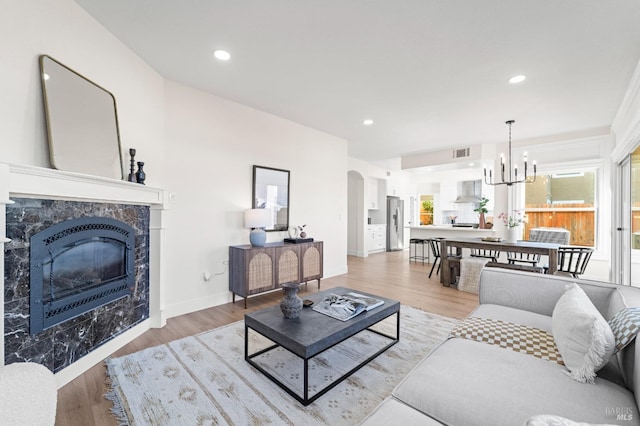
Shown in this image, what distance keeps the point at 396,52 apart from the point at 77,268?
3.20m

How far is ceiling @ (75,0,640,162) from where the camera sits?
81.7 inches

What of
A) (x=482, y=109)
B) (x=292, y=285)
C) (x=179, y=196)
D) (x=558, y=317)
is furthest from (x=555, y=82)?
(x=179, y=196)

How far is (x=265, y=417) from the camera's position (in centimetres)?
168

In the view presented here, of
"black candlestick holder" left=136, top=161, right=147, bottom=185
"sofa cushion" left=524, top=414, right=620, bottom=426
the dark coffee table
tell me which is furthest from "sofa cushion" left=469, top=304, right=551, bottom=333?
"black candlestick holder" left=136, top=161, right=147, bottom=185

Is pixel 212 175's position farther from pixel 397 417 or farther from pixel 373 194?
pixel 373 194

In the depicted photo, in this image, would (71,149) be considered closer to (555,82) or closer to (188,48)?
(188,48)

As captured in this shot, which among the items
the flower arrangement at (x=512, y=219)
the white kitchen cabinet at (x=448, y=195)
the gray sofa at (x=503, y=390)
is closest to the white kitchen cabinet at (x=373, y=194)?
the white kitchen cabinet at (x=448, y=195)

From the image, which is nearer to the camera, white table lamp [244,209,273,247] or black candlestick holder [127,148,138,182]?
black candlestick holder [127,148,138,182]

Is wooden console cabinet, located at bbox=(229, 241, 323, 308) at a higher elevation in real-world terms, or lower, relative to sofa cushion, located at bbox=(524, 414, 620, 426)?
lower

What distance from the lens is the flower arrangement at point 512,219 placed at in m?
4.39

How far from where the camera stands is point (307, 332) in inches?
75.4

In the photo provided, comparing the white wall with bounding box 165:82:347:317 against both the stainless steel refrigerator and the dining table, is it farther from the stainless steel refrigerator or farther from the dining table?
the stainless steel refrigerator

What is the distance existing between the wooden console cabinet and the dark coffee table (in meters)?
1.27

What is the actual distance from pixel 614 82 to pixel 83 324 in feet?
18.2
